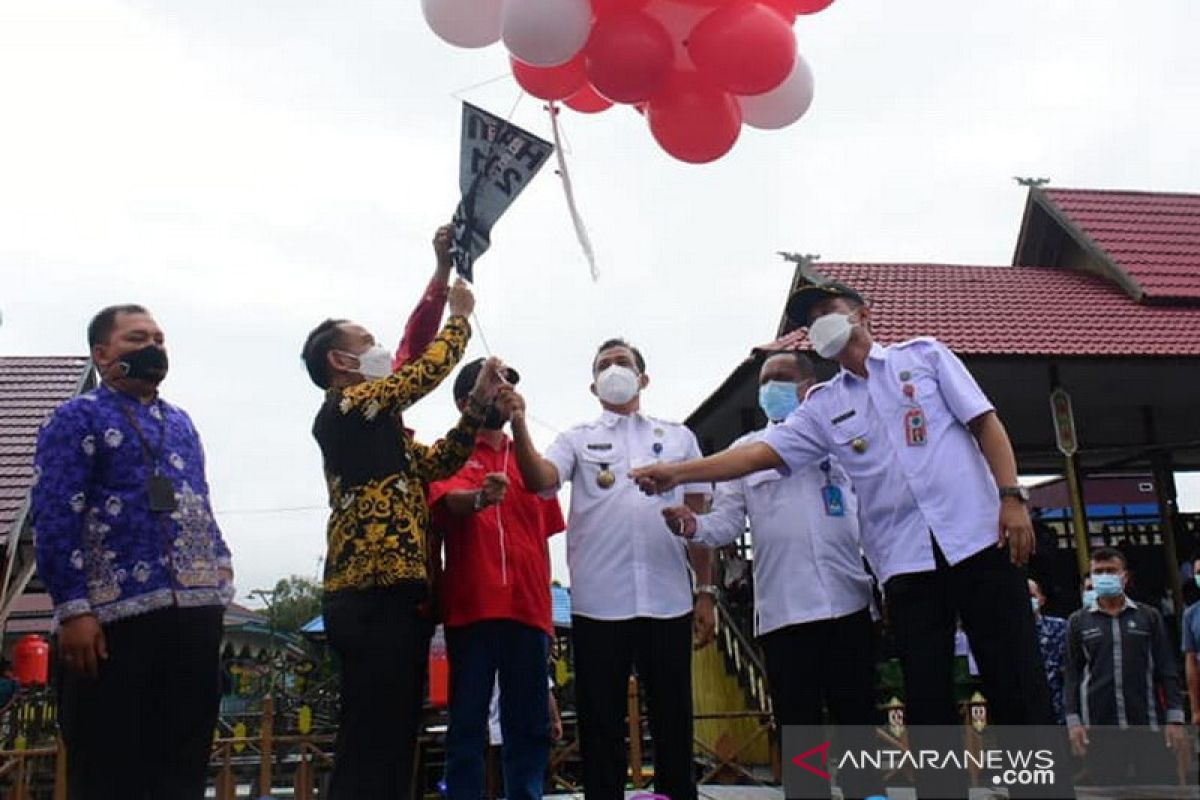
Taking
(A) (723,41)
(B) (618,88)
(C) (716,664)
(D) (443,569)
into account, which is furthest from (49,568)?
(C) (716,664)

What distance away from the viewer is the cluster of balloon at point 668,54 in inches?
130

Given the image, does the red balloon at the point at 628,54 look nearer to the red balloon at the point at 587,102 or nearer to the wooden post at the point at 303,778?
the red balloon at the point at 587,102

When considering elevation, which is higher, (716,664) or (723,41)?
(723,41)

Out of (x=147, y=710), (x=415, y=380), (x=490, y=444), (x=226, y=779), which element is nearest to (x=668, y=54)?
(x=415, y=380)

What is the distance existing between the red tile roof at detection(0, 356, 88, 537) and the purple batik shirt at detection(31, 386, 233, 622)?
6.98m

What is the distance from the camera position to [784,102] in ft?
12.5

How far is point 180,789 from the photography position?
267cm

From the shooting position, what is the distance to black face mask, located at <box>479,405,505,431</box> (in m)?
3.63

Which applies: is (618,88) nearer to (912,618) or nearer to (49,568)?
(912,618)

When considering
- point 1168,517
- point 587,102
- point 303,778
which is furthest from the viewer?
point 1168,517

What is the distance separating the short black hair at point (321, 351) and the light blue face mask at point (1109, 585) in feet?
14.7

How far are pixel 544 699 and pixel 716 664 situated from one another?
582 centimetres

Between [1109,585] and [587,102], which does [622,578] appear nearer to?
[587,102]

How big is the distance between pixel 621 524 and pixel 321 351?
1215 mm
